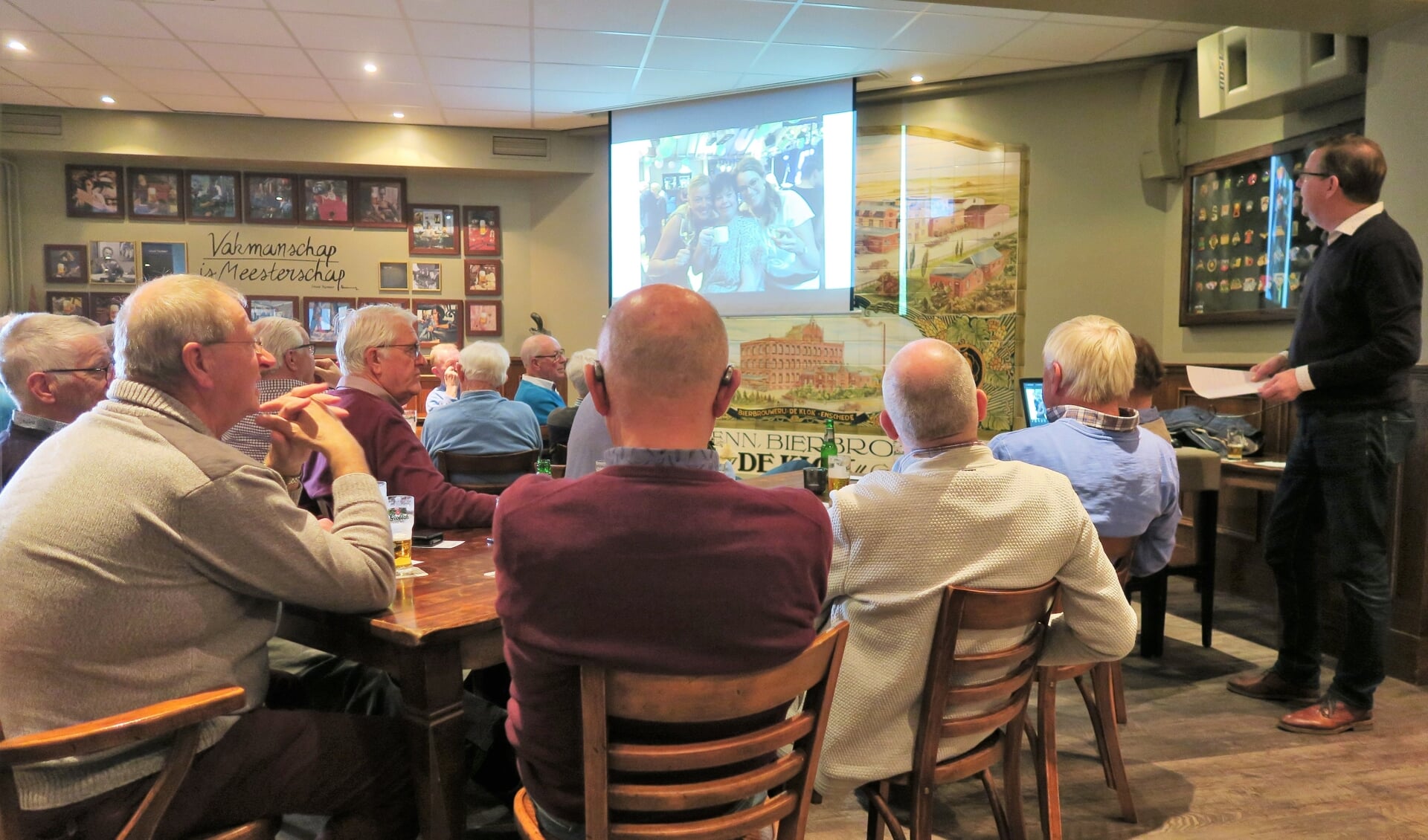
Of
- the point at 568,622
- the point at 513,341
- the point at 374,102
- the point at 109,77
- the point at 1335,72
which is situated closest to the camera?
the point at 568,622

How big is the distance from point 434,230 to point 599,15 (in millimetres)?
3465

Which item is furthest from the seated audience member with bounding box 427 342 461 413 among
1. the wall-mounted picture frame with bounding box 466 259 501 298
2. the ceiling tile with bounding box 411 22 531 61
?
the ceiling tile with bounding box 411 22 531 61

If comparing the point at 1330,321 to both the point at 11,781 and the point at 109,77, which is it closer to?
the point at 11,781

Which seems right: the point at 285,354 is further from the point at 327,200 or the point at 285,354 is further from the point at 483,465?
the point at 327,200

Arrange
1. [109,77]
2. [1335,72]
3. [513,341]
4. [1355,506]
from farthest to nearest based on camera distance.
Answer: [513,341], [109,77], [1335,72], [1355,506]

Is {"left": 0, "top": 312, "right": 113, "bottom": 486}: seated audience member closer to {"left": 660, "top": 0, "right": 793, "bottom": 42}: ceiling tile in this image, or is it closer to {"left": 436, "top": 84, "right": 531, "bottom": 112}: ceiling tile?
{"left": 660, "top": 0, "right": 793, "bottom": 42}: ceiling tile

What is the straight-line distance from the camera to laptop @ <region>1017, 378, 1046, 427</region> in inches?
165

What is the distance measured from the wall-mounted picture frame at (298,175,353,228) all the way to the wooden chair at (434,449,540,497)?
17.5 feet

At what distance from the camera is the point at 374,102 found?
21.1 ft

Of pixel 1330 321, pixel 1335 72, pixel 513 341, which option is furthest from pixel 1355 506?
pixel 513 341

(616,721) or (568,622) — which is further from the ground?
(568,622)

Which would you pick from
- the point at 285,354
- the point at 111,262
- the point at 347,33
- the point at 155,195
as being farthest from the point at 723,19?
the point at 111,262

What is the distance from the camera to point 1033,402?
13.8 ft

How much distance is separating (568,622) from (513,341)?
699 centimetres
